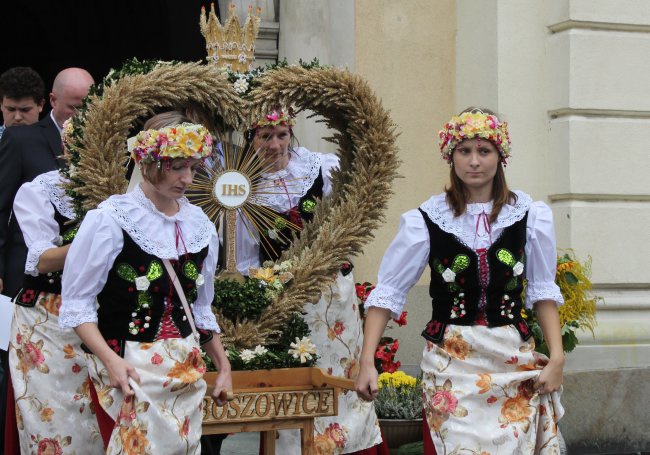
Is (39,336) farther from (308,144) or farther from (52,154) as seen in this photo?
(308,144)

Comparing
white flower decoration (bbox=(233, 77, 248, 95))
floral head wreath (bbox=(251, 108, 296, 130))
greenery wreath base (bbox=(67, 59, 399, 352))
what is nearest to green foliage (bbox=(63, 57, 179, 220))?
greenery wreath base (bbox=(67, 59, 399, 352))

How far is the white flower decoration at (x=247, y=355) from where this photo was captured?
526 centimetres

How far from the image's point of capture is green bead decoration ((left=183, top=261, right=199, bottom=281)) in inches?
173

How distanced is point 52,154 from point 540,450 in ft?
8.07

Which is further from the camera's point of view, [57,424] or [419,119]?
[419,119]

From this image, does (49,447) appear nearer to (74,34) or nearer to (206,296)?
(206,296)

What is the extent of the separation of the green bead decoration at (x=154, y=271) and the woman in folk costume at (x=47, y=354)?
850 mm

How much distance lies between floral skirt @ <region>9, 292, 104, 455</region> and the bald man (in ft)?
1.83

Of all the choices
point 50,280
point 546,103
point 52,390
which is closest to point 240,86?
point 50,280

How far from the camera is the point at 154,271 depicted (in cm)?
429

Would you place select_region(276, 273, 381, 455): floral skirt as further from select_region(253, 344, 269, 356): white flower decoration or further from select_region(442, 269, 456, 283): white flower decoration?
select_region(442, 269, 456, 283): white flower decoration

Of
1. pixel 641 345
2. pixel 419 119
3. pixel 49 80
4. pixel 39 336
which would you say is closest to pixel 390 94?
pixel 419 119

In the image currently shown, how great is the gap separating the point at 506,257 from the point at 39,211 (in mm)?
1874

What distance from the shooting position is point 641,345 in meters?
7.80
